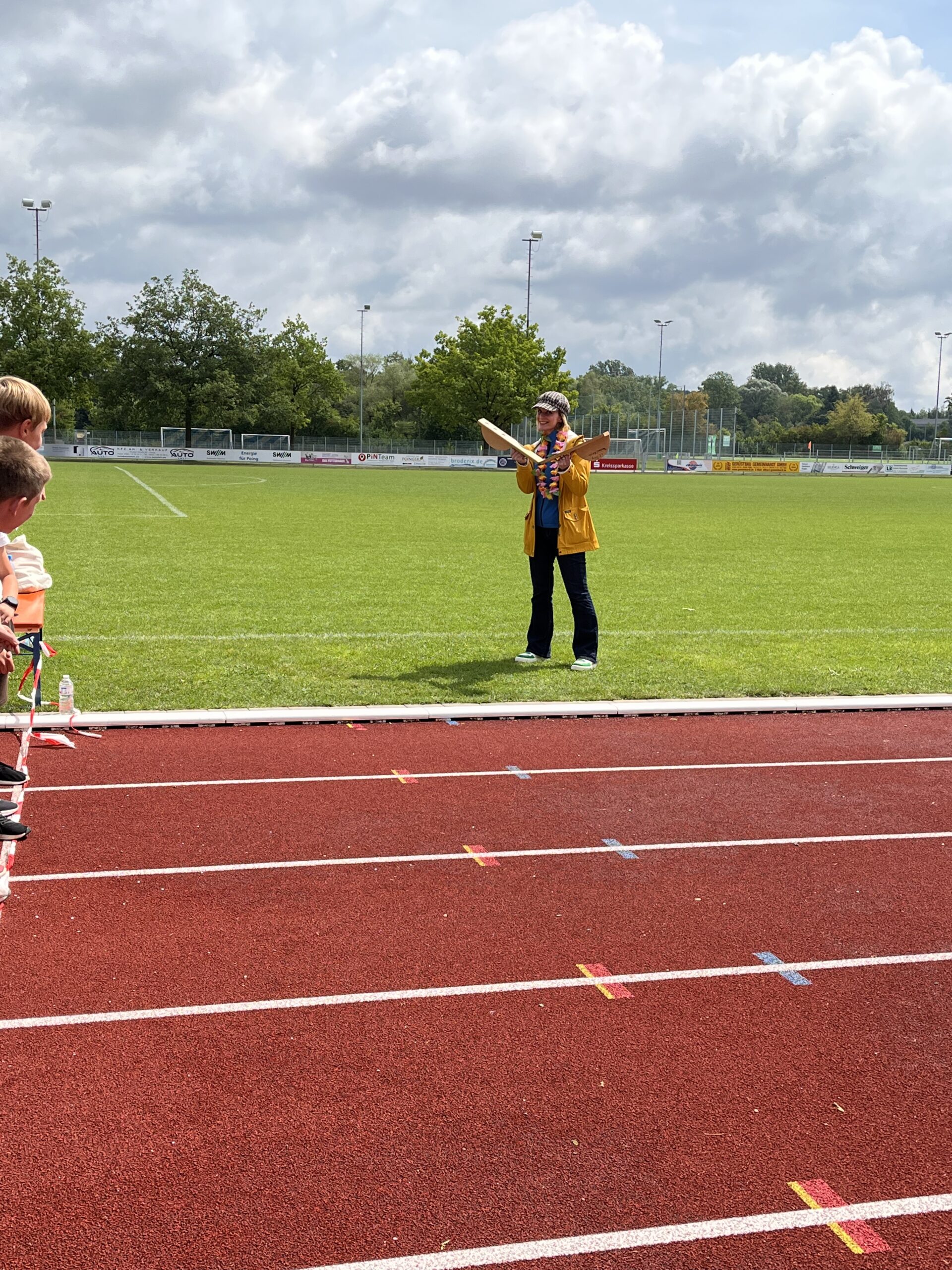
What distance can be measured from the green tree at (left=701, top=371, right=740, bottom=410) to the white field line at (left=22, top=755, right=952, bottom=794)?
178592mm

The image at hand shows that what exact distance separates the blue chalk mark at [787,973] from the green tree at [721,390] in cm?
18158

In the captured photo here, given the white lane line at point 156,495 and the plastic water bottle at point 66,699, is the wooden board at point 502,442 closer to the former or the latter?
the plastic water bottle at point 66,699

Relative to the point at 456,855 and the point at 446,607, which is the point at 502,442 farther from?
the point at 456,855

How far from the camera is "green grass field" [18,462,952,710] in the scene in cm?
902

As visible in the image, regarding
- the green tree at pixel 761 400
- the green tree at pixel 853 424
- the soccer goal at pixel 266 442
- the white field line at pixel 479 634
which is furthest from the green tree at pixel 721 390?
the white field line at pixel 479 634

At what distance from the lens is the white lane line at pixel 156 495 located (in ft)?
85.5

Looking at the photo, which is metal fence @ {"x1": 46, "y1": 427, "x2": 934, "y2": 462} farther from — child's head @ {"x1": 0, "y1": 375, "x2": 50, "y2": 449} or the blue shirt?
child's head @ {"x1": 0, "y1": 375, "x2": 50, "y2": 449}

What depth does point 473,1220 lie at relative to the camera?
284 cm

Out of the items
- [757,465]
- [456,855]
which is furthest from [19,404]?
[757,465]

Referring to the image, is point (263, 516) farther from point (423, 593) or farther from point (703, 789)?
point (703, 789)

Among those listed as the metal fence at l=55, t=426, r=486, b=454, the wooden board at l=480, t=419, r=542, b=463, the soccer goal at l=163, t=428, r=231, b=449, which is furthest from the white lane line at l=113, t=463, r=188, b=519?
the soccer goal at l=163, t=428, r=231, b=449

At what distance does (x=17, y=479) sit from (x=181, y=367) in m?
86.9

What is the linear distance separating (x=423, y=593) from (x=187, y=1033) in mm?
10275

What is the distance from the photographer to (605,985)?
4.10m
